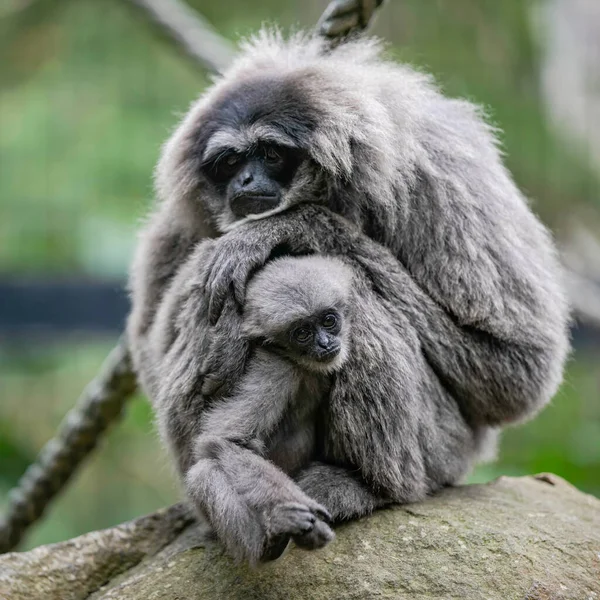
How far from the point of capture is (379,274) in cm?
370

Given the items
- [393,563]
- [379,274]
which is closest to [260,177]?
[379,274]

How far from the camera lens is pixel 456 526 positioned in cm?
353

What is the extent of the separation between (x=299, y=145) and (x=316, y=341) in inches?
40.6

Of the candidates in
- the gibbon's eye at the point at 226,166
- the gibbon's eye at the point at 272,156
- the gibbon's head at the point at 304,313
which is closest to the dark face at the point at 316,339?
the gibbon's head at the point at 304,313

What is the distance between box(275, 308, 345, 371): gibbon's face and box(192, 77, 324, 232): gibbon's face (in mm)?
682

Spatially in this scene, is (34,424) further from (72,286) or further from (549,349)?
(549,349)

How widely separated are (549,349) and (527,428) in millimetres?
4558

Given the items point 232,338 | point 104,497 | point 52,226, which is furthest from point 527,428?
point 232,338

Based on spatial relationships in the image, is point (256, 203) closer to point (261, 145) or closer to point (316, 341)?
point (261, 145)

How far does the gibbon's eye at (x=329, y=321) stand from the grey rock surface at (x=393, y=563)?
0.84m

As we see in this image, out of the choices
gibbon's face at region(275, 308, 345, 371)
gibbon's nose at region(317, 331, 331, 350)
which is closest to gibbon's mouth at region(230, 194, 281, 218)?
gibbon's face at region(275, 308, 345, 371)

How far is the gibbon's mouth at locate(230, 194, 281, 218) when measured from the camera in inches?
154

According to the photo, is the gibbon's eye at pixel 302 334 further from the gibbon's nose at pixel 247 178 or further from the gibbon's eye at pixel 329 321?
the gibbon's nose at pixel 247 178

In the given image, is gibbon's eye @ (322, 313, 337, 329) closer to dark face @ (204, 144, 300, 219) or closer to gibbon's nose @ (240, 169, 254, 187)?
dark face @ (204, 144, 300, 219)
